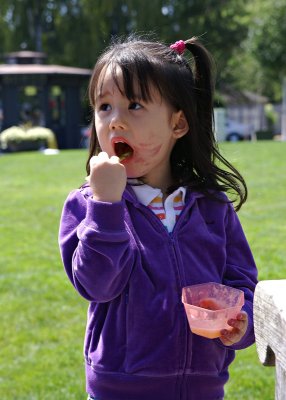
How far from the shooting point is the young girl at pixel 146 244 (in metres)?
1.70

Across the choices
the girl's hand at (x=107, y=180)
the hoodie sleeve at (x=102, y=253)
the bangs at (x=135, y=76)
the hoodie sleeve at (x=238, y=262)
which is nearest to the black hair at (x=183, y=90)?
the bangs at (x=135, y=76)

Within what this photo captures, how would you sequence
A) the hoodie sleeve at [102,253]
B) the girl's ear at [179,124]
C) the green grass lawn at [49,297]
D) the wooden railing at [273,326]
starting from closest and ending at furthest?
the wooden railing at [273,326], the hoodie sleeve at [102,253], the girl's ear at [179,124], the green grass lawn at [49,297]

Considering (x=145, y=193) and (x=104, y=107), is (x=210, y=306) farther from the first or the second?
(x=104, y=107)

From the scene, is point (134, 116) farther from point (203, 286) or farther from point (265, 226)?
Result: point (265, 226)

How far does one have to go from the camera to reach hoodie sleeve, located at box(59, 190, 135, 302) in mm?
1652

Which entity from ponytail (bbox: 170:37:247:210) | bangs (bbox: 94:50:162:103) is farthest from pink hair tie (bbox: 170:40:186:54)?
bangs (bbox: 94:50:162:103)

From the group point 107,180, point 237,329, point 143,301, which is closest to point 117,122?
point 107,180

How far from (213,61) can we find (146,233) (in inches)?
26.3

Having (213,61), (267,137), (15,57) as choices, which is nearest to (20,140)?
(15,57)

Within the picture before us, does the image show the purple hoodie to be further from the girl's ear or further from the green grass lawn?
the green grass lawn

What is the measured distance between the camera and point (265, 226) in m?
7.31

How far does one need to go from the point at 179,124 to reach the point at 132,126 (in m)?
0.24

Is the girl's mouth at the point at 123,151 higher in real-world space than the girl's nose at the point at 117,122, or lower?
lower

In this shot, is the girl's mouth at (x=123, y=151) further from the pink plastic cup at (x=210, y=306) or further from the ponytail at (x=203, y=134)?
the pink plastic cup at (x=210, y=306)
